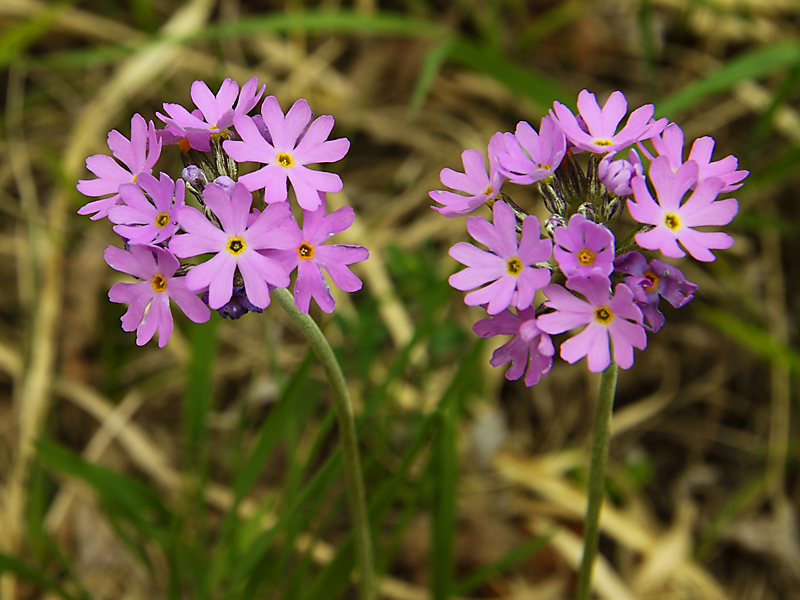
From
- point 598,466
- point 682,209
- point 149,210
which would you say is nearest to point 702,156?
point 682,209

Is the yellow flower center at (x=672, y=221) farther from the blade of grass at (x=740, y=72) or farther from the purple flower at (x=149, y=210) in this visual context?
the blade of grass at (x=740, y=72)

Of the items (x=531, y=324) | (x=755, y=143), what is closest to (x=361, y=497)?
(x=531, y=324)

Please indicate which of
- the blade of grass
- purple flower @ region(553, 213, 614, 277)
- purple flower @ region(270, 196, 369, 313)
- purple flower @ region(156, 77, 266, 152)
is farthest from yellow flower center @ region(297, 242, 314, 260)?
the blade of grass

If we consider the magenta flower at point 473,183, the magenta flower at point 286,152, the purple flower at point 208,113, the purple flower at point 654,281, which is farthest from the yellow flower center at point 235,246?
the purple flower at point 654,281

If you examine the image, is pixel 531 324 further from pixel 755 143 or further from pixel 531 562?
pixel 755 143

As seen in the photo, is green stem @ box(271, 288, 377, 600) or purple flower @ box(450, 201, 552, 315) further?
green stem @ box(271, 288, 377, 600)

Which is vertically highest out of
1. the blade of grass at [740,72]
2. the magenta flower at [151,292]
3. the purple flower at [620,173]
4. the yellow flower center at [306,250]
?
the blade of grass at [740,72]

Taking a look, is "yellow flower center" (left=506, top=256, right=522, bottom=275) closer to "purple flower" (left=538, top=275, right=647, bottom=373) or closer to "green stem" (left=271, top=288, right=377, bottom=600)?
"purple flower" (left=538, top=275, right=647, bottom=373)
